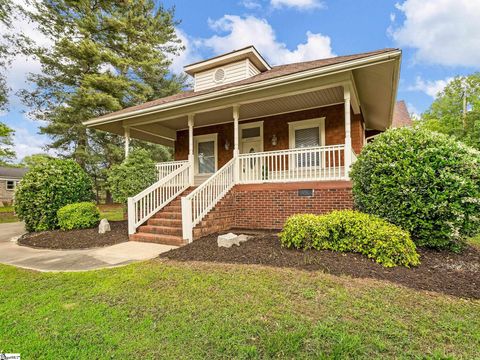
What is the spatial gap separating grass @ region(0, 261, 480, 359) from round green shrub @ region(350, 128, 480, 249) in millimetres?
1719

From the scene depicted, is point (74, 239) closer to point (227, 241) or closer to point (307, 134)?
point (227, 241)

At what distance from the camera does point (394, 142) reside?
475 centimetres

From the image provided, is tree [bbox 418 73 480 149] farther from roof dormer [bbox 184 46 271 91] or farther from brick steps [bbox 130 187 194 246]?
brick steps [bbox 130 187 194 246]

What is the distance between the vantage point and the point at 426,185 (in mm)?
4297

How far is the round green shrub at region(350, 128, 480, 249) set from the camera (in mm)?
4102

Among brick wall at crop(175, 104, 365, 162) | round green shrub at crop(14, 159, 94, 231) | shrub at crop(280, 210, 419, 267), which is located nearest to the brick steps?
shrub at crop(280, 210, 419, 267)

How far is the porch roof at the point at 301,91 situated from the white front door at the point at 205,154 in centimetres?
100

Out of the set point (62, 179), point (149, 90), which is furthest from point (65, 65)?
point (62, 179)

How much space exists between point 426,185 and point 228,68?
820 cm

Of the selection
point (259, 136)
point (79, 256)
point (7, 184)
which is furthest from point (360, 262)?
point (7, 184)

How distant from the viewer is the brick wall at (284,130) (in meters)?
8.43

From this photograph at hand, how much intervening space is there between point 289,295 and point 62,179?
25.7 feet

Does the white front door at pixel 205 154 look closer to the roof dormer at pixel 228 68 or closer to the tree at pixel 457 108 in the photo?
the roof dormer at pixel 228 68

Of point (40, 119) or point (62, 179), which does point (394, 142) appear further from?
point (40, 119)
